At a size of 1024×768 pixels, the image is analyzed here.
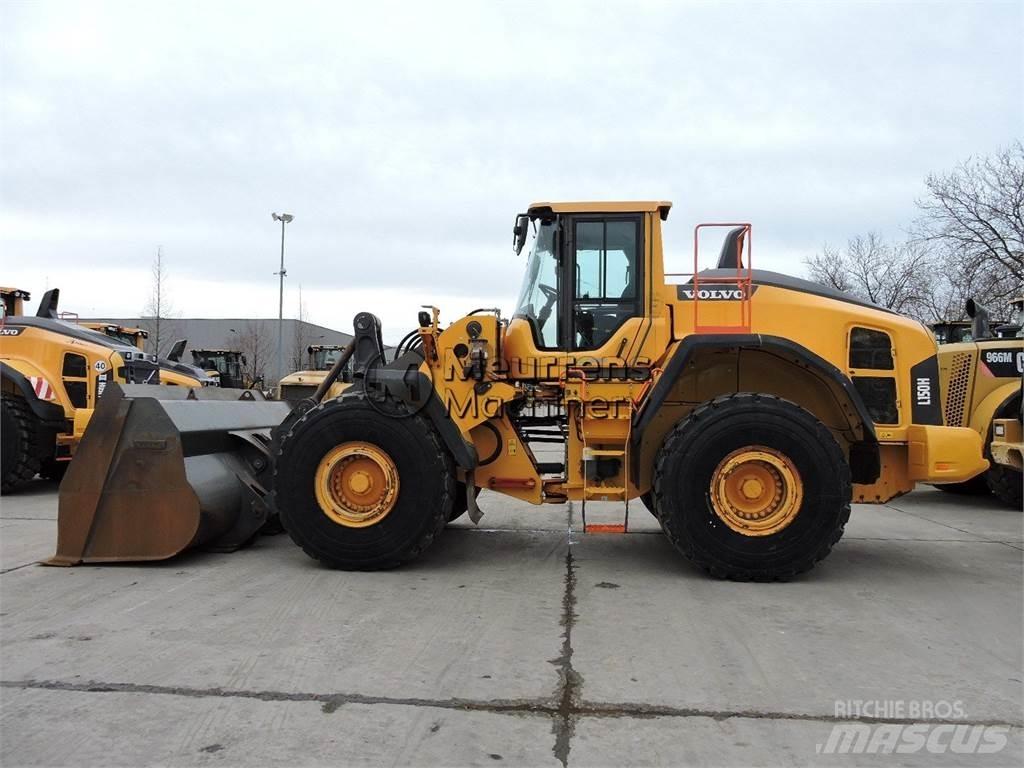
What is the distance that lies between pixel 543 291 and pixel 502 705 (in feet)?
11.7

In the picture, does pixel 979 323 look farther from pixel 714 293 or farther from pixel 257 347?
pixel 257 347

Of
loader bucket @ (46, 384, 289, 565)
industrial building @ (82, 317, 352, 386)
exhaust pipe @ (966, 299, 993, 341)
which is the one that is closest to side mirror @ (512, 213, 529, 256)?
loader bucket @ (46, 384, 289, 565)

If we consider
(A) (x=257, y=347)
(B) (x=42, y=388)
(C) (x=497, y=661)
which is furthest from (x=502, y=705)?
(A) (x=257, y=347)

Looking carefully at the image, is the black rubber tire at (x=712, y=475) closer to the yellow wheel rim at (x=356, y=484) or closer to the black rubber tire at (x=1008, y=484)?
the yellow wheel rim at (x=356, y=484)

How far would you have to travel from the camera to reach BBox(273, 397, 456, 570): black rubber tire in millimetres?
5707

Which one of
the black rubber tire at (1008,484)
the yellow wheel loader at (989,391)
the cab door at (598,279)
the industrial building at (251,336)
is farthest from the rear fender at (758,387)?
the industrial building at (251,336)

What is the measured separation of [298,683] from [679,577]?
3058 millimetres

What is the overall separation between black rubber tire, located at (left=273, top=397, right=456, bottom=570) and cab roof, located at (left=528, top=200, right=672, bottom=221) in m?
1.96

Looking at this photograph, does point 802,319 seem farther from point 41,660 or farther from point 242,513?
point 41,660

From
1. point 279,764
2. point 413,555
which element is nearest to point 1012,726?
point 279,764

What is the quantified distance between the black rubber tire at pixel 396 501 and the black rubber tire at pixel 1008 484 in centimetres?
767

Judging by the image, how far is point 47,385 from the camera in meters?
10.3

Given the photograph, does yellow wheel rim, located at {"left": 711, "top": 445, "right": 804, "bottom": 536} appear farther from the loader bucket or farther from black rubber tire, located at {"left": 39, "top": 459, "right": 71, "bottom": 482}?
black rubber tire, located at {"left": 39, "top": 459, "right": 71, "bottom": 482}

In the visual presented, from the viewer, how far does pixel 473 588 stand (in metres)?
5.38
